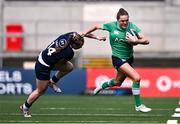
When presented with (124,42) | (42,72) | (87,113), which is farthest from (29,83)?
(42,72)

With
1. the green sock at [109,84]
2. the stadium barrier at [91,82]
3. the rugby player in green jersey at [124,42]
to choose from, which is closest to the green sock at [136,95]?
the rugby player in green jersey at [124,42]

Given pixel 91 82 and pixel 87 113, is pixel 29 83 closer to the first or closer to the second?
pixel 91 82

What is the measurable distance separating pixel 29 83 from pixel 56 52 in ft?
32.5

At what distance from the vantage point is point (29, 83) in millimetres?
22734

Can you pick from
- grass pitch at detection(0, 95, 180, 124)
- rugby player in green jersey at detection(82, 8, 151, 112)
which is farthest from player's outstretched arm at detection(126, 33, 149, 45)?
grass pitch at detection(0, 95, 180, 124)

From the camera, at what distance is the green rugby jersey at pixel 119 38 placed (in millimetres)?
13633

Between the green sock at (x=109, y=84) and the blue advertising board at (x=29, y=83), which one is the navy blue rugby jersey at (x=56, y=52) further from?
the blue advertising board at (x=29, y=83)

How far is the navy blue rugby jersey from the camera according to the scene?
42.2 ft

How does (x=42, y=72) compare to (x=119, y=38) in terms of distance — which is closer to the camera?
(x=42, y=72)

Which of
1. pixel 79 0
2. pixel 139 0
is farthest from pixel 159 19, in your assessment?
pixel 79 0

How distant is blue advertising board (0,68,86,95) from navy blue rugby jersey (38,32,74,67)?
9.59 meters

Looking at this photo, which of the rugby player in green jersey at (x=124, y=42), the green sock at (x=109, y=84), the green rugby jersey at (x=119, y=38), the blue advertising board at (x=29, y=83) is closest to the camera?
the rugby player in green jersey at (x=124, y=42)

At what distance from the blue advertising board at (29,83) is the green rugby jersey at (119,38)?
8.83 m

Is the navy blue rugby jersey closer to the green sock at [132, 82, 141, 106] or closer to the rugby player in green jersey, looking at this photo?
the rugby player in green jersey
